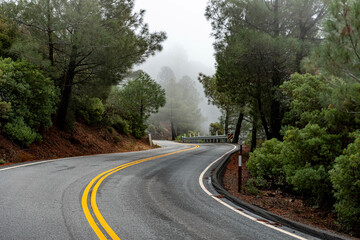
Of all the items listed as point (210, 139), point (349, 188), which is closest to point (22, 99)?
point (349, 188)

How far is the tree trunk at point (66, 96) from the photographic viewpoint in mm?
15008

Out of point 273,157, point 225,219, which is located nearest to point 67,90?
point 273,157

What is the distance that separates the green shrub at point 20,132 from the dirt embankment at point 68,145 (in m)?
0.30

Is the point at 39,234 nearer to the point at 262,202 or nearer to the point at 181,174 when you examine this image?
the point at 262,202

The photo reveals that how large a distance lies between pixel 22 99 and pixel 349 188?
13107 millimetres

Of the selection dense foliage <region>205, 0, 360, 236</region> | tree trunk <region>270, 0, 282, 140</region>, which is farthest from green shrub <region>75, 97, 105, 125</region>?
tree trunk <region>270, 0, 282, 140</region>

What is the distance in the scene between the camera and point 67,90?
1559 centimetres

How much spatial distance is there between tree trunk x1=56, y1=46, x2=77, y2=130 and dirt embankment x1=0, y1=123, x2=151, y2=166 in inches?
24.0

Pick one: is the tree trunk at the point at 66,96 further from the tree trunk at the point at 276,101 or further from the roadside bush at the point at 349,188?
the roadside bush at the point at 349,188

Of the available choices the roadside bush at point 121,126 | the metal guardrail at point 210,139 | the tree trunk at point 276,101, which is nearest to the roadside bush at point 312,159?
the tree trunk at point 276,101

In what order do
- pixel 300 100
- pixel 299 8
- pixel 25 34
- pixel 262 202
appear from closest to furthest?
1. pixel 262 202
2. pixel 300 100
3. pixel 299 8
4. pixel 25 34

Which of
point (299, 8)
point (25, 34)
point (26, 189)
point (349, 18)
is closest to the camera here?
point (349, 18)

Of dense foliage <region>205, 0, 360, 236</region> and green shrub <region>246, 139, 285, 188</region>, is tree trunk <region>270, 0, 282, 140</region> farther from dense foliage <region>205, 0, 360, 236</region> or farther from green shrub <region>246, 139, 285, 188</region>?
green shrub <region>246, 139, 285, 188</region>

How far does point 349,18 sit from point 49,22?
12.2 meters
